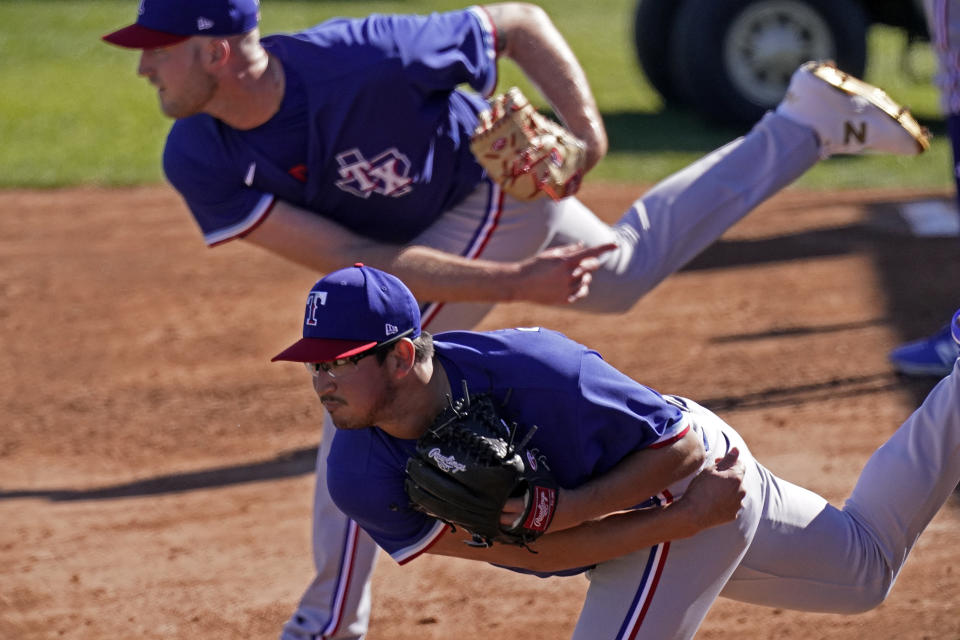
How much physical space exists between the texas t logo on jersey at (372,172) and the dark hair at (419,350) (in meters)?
1.13

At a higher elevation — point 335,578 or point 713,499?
point 713,499

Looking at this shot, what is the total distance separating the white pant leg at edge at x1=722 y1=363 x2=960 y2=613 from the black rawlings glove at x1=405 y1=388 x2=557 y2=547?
663 millimetres

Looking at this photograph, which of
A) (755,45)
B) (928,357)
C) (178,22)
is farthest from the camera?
(755,45)

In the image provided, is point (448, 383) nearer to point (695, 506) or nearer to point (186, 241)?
point (695, 506)

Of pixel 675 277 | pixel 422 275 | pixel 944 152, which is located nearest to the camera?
pixel 422 275

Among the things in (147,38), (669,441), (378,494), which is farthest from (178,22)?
(669,441)

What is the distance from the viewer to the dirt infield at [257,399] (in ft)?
13.7

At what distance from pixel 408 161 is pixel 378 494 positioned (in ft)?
4.64

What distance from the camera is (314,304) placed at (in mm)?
2707

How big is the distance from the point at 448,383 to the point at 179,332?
13.7 feet

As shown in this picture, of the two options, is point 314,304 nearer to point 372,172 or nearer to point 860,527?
point 372,172

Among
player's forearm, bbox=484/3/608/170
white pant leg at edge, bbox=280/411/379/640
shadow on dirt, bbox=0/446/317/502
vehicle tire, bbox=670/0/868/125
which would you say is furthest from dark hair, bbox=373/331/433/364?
vehicle tire, bbox=670/0/868/125

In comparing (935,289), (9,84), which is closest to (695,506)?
(935,289)

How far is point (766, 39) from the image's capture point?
9938 millimetres
